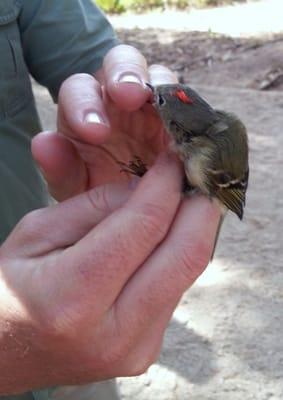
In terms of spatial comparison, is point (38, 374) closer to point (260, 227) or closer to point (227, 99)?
point (260, 227)

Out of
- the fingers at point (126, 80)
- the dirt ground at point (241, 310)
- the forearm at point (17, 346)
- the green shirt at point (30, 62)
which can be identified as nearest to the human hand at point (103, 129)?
the fingers at point (126, 80)

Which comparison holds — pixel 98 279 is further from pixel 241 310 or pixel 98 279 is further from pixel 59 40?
pixel 241 310

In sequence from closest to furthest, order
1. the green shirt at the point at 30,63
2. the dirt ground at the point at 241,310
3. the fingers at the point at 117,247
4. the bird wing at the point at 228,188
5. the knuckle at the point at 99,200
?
the fingers at the point at 117,247 < the knuckle at the point at 99,200 < the bird wing at the point at 228,188 < the green shirt at the point at 30,63 < the dirt ground at the point at 241,310

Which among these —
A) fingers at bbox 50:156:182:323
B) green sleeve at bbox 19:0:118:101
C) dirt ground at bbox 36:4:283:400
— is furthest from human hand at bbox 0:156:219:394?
dirt ground at bbox 36:4:283:400

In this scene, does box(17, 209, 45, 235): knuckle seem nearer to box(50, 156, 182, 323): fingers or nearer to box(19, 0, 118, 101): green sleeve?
box(50, 156, 182, 323): fingers

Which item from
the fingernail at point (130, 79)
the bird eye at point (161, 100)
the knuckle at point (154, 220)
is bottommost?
the knuckle at point (154, 220)

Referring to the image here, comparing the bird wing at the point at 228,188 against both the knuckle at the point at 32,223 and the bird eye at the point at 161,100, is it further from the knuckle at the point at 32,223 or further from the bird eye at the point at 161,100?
the knuckle at the point at 32,223

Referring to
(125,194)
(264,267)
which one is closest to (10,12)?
(125,194)
